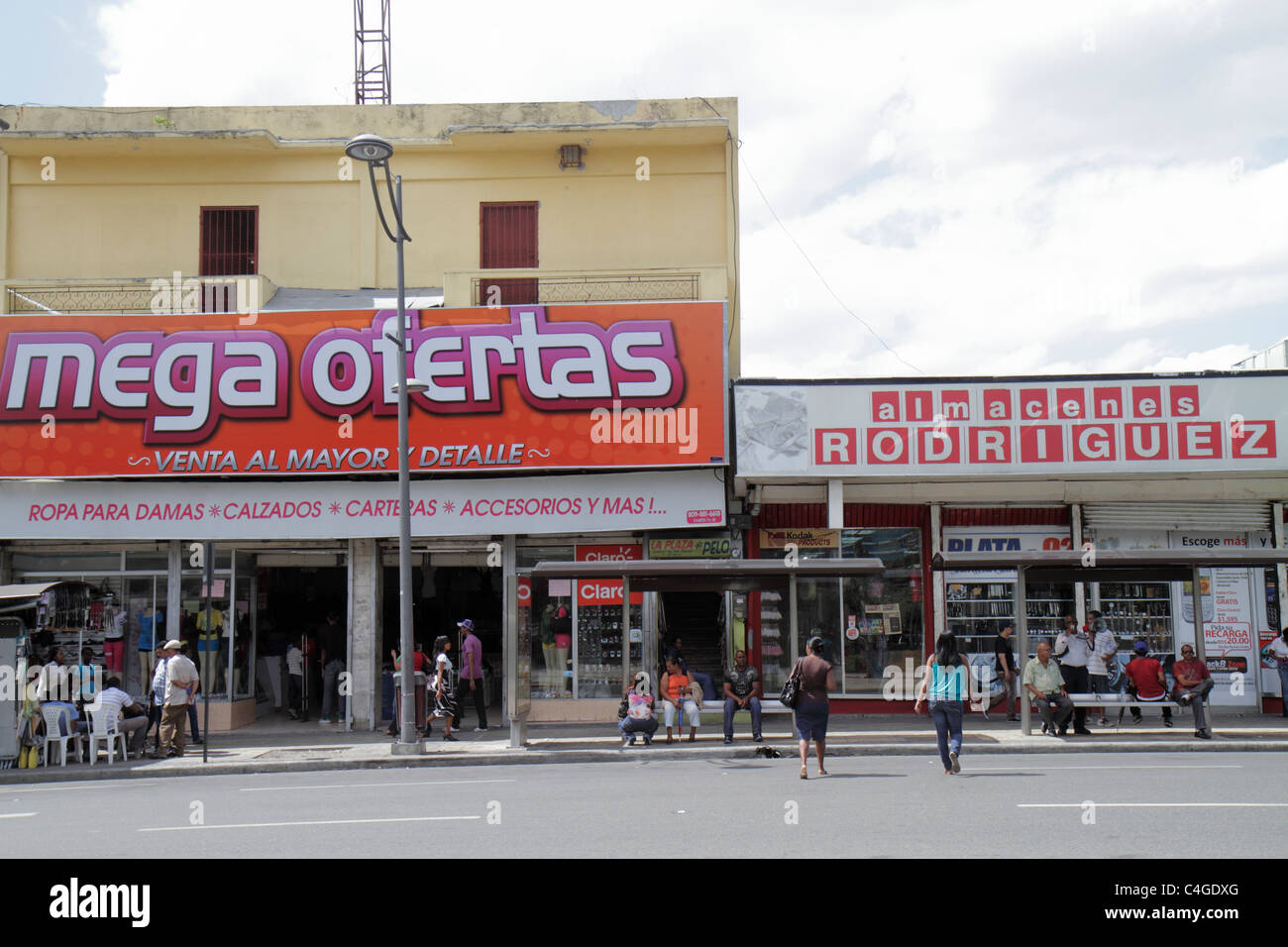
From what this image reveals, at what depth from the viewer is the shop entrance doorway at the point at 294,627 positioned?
22.2 metres

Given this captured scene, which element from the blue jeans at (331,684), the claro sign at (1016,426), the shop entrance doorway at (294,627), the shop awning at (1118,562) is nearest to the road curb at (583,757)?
the shop awning at (1118,562)

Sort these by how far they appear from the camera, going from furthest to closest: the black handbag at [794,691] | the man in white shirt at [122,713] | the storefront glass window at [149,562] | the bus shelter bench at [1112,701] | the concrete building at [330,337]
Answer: the storefront glass window at [149,562] → the concrete building at [330,337] → the bus shelter bench at [1112,701] → the man in white shirt at [122,713] → the black handbag at [794,691]

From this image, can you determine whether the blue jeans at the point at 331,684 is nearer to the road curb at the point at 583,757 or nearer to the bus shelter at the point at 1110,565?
the road curb at the point at 583,757

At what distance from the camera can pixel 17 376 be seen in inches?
803

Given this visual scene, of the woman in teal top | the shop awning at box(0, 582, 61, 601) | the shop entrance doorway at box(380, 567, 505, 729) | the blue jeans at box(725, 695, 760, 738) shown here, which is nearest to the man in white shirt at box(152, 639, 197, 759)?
the shop awning at box(0, 582, 61, 601)

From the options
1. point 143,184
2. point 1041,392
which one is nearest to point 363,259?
point 143,184

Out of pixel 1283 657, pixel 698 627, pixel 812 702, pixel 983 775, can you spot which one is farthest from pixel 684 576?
pixel 1283 657

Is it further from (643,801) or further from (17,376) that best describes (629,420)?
(17,376)

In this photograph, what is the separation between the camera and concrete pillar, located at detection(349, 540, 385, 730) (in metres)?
20.5

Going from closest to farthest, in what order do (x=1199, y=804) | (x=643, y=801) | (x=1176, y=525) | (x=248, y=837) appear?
(x=248, y=837) → (x=1199, y=804) → (x=643, y=801) → (x=1176, y=525)

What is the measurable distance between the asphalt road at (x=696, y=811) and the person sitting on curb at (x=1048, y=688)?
1850 mm

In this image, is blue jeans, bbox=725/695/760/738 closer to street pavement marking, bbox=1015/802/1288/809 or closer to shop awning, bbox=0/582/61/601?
street pavement marking, bbox=1015/802/1288/809

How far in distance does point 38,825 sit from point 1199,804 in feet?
36.2

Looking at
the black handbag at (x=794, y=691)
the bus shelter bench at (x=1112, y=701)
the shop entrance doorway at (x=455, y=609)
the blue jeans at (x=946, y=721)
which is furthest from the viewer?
the shop entrance doorway at (x=455, y=609)
